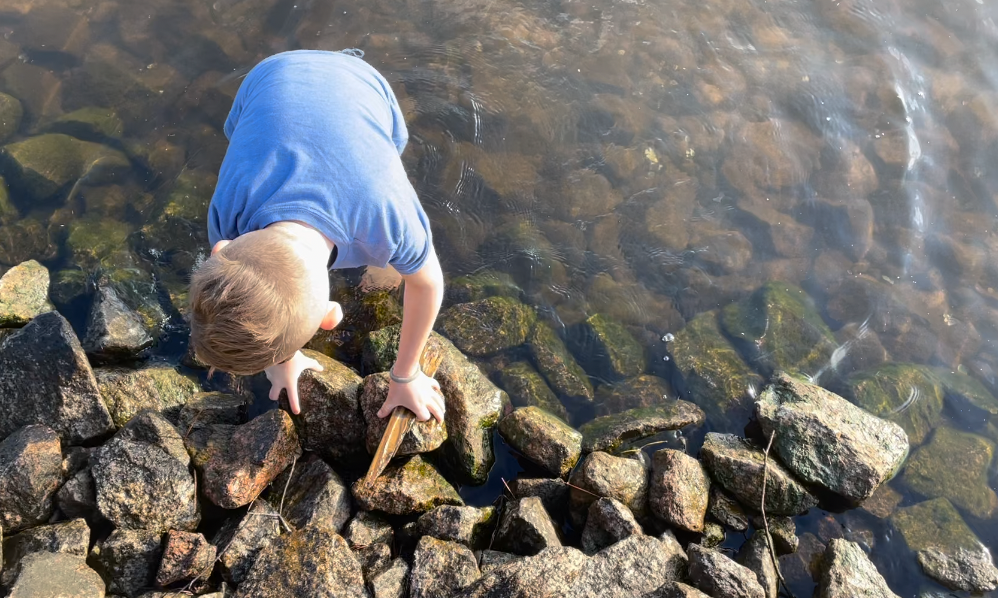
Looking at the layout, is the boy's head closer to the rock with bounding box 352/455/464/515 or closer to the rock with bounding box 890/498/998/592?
the rock with bounding box 352/455/464/515

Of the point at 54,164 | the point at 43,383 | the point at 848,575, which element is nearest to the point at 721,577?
the point at 848,575

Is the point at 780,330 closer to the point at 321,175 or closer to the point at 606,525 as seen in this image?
the point at 606,525

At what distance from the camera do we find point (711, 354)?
155 inches

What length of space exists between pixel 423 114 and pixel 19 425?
9.77ft

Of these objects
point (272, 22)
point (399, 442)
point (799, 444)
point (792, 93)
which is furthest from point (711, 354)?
point (272, 22)

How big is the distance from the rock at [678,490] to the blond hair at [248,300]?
1.91 m

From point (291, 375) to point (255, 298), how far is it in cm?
132

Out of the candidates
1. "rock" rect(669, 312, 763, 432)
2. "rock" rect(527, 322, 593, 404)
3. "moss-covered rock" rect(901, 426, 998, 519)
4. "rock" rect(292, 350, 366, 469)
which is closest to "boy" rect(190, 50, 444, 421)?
"rock" rect(292, 350, 366, 469)

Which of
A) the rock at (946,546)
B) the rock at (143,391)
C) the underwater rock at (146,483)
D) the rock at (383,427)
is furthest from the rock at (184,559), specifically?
the rock at (946,546)

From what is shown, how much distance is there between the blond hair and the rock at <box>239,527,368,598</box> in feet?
3.34

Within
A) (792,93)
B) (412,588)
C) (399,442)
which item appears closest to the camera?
(412,588)

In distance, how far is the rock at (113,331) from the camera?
3.27 metres

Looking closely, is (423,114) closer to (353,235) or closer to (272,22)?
(272,22)

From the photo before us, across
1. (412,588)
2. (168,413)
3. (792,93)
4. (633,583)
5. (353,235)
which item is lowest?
(168,413)
